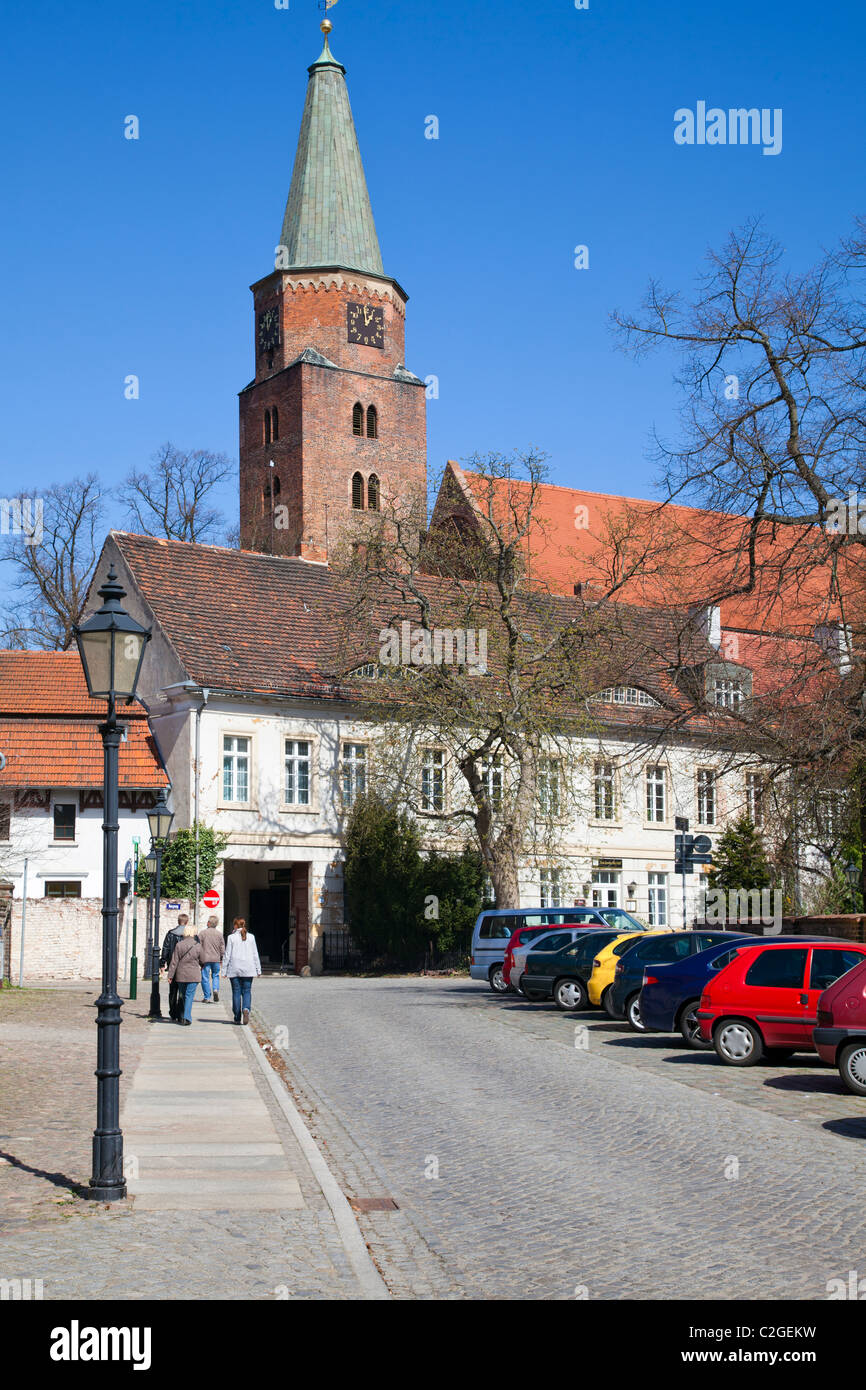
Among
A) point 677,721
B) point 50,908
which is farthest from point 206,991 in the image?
point 677,721

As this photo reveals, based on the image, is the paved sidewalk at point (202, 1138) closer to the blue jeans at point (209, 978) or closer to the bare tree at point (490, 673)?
the blue jeans at point (209, 978)

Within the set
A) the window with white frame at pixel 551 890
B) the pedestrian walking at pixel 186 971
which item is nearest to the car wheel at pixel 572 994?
the pedestrian walking at pixel 186 971

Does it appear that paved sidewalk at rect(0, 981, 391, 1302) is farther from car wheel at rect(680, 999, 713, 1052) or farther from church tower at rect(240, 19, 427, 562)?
church tower at rect(240, 19, 427, 562)

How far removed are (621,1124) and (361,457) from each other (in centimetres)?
5446

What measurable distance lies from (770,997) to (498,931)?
16.2 meters

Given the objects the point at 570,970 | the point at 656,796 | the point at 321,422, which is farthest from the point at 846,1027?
the point at 321,422

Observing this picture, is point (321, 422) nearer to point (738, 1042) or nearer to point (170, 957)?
point (170, 957)

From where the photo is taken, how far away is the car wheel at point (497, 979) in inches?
1213

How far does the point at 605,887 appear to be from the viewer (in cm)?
4834

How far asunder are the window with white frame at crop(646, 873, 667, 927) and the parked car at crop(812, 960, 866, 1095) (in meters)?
35.2

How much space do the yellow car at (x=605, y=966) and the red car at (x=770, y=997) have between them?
723cm

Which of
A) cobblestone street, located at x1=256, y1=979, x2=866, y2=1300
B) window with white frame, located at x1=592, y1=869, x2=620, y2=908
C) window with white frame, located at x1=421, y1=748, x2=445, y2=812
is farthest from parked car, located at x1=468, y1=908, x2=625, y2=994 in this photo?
window with white frame, located at x1=592, y1=869, x2=620, y2=908

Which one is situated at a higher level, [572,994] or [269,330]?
[269,330]
